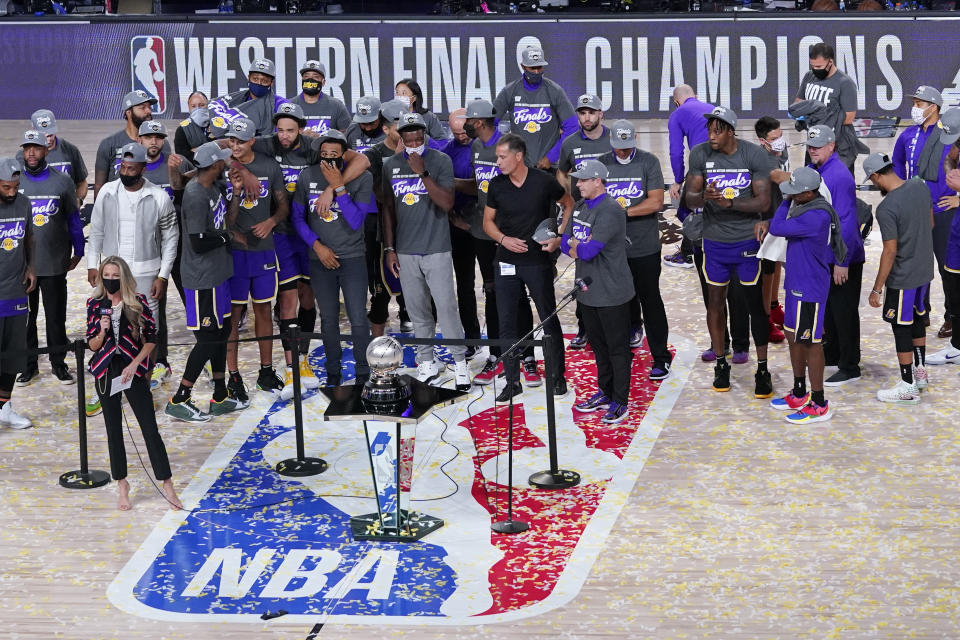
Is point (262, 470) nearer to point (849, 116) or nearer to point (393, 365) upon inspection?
point (393, 365)

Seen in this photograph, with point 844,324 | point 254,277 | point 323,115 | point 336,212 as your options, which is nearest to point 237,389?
point 254,277

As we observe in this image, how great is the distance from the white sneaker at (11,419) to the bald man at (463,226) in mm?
3578

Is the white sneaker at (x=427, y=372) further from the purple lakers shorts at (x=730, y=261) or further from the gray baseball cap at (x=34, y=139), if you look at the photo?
the gray baseball cap at (x=34, y=139)

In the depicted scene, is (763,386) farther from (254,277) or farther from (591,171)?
(254,277)

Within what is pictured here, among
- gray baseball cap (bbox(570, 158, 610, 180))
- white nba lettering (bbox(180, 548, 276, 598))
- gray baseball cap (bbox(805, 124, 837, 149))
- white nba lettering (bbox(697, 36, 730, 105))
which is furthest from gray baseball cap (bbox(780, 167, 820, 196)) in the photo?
white nba lettering (bbox(697, 36, 730, 105))

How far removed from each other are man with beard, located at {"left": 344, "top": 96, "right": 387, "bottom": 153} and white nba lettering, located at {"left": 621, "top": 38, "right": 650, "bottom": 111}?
859 cm

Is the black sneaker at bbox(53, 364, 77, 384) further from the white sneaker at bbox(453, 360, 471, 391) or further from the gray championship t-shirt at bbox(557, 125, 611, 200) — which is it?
the gray championship t-shirt at bbox(557, 125, 611, 200)

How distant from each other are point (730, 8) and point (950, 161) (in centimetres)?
943

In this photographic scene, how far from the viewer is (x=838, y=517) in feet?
27.6

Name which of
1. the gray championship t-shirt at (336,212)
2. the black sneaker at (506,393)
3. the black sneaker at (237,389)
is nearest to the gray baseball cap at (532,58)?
the gray championship t-shirt at (336,212)

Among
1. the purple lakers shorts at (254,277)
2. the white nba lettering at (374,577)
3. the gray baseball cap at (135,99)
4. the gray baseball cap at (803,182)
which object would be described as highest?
the gray baseball cap at (135,99)

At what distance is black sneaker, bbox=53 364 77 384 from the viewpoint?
11367mm

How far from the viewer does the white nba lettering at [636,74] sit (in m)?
19.7

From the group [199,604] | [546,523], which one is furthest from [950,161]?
[199,604]
